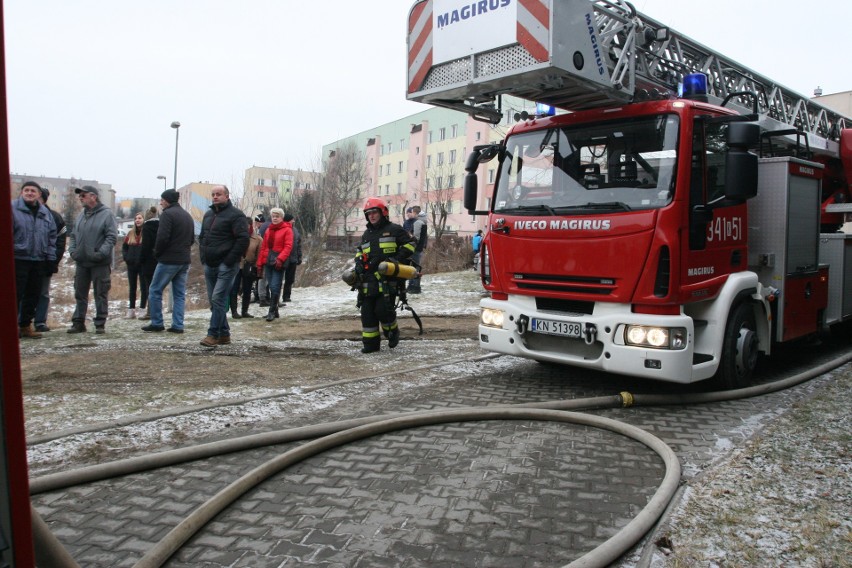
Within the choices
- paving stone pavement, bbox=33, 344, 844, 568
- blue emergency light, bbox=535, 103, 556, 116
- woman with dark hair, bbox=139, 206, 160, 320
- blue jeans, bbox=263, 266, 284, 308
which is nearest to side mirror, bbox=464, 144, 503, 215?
blue emergency light, bbox=535, 103, 556, 116

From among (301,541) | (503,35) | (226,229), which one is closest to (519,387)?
(503,35)

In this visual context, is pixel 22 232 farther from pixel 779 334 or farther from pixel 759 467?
pixel 779 334

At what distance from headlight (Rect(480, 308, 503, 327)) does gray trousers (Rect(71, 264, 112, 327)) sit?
5.25 m

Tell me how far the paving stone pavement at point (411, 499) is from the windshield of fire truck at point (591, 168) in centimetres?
188

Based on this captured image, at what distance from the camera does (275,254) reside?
10398mm

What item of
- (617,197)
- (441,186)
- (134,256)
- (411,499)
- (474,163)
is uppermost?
(441,186)

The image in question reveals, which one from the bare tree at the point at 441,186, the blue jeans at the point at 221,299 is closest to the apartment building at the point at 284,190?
the bare tree at the point at 441,186

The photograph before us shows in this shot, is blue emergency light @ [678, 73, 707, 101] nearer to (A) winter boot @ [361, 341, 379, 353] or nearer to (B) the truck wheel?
(B) the truck wheel

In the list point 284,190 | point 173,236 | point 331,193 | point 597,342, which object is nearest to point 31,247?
point 173,236

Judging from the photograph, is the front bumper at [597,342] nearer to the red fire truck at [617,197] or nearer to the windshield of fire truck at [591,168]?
the red fire truck at [617,197]

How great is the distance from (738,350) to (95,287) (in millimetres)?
7858

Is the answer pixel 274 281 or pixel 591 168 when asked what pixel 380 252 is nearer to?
pixel 591 168

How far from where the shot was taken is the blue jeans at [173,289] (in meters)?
8.61

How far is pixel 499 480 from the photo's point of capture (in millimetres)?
3715
